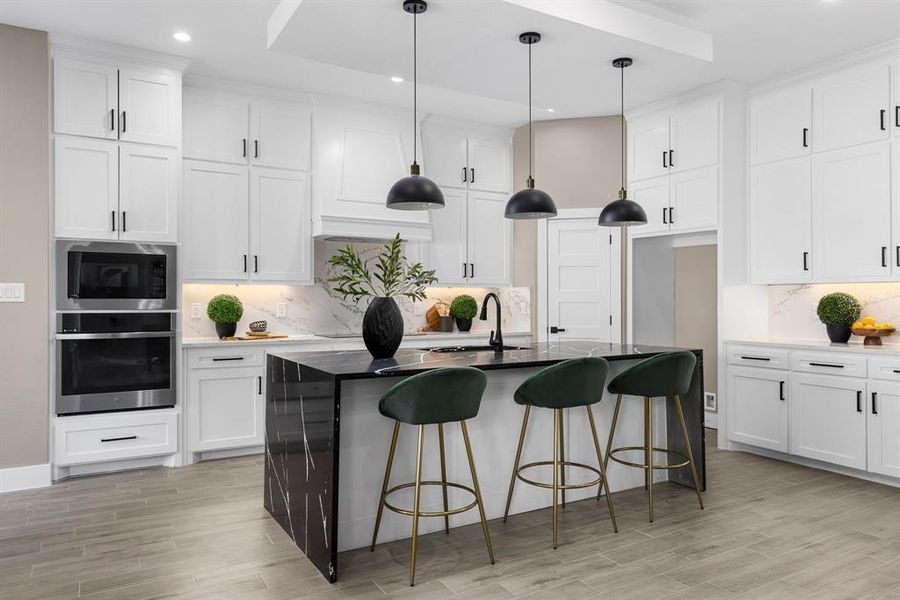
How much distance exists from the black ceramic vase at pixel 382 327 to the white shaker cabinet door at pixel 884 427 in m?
3.11

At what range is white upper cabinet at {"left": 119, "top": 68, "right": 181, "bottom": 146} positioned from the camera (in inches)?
174

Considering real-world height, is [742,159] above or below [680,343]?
above

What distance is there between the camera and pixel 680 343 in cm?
599

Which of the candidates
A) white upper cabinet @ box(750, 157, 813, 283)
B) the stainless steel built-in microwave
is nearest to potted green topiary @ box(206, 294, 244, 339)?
the stainless steel built-in microwave

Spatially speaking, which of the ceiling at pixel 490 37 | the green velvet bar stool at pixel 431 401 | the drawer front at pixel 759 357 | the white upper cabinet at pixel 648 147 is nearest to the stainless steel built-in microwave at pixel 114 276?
the ceiling at pixel 490 37

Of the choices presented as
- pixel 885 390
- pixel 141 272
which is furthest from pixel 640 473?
pixel 141 272

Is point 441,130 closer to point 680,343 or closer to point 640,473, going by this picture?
point 680,343

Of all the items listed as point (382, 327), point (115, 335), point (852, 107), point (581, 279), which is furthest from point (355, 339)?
point (852, 107)

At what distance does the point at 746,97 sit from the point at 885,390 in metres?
2.52

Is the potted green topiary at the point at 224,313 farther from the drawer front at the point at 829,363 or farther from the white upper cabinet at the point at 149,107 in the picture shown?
the drawer front at the point at 829,363

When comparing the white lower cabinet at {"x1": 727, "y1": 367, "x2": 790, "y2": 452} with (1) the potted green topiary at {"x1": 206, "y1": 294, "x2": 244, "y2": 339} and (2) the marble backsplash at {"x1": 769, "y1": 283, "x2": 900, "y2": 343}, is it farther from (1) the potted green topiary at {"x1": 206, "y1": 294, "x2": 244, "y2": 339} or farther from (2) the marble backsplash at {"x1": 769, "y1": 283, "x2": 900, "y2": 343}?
(1) the potted green topiary at {"x1": 206, "y1": 294, "x2": 244, "y2": 339}

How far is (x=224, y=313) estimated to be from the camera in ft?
16.3

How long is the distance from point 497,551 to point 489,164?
4.27 meters

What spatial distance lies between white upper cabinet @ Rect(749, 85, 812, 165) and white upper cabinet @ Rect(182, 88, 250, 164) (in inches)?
162
